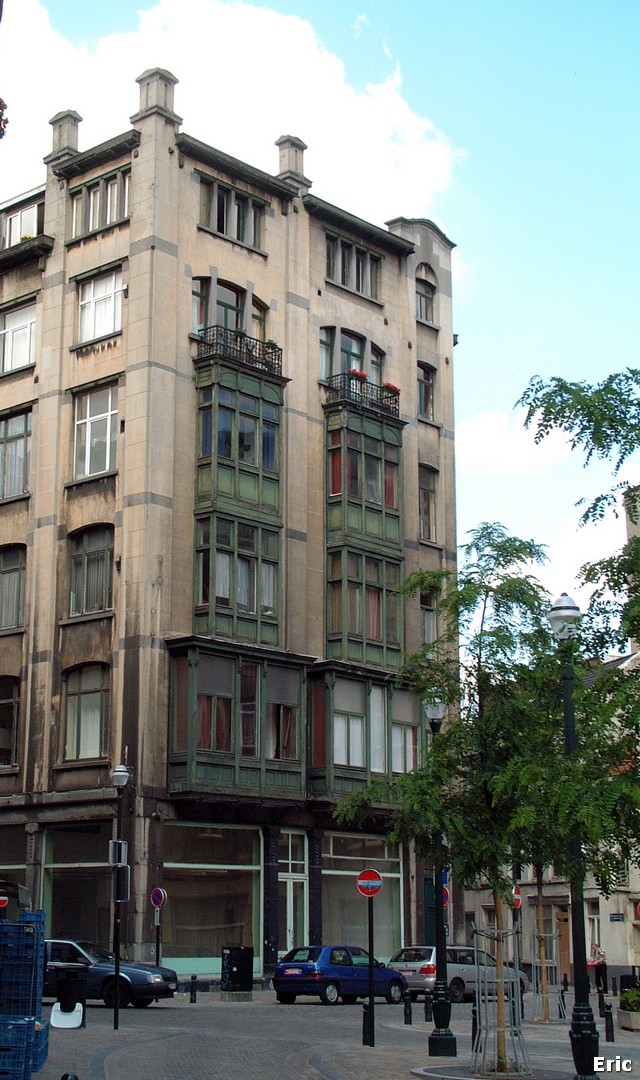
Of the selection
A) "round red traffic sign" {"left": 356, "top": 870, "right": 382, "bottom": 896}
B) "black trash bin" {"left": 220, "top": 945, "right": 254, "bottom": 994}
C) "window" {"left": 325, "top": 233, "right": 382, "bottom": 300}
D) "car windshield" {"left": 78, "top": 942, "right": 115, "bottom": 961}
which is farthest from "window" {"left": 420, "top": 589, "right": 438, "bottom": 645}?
"round red traffic sign" {"left": 356, "top": 870, "right": 382, "bottom": 896}

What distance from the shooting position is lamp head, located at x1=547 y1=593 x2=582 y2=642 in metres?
17.6

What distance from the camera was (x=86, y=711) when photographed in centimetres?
4247

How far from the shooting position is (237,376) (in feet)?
145

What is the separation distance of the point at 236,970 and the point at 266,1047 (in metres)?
13.1

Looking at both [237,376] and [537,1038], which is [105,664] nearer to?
[237,376]

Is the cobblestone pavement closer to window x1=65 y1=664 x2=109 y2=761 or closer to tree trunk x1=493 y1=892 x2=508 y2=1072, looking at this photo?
tree trunk x1=493 y1=892 x2=508 y2=1072

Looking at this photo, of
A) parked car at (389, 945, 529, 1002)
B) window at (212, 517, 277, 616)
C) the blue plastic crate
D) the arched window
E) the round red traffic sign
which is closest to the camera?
the blue plastic crate

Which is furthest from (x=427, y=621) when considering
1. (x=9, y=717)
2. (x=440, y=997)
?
(x=440, y=997)

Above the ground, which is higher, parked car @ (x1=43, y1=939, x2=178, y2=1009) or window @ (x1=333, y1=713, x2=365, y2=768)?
window @ (x1=333, y1=713, x2=365, y2=768)

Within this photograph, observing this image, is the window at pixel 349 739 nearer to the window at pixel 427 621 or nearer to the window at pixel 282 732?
the window at pixel 282 732

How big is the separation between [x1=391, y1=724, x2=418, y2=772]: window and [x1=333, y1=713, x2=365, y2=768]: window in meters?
1.53

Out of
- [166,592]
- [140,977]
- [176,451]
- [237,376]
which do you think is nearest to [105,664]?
[166,592]

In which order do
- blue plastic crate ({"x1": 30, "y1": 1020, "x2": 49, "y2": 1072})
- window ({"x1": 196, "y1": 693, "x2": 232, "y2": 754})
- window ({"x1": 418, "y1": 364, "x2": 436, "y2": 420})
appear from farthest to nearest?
window ({"x1": 418, "y1": 364, "x2": 436, "y2": 420}), window ({"x1": 196, "y1": 693, "x2": 232, "y2": 754}), blue plastic crate ({"x1": 30, "y1": 1020, "x2": 49, "y2": 1072})

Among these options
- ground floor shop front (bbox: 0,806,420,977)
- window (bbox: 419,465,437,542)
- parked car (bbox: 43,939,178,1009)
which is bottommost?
parked car (bbox: 43,939,178,1009)
